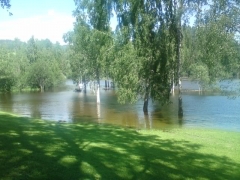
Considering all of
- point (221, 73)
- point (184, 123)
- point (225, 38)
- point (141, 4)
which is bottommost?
point (184, 123)

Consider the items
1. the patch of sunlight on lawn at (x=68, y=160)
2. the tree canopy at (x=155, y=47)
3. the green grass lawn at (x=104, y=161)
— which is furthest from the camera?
the tree canopy at (x=155, y=47)

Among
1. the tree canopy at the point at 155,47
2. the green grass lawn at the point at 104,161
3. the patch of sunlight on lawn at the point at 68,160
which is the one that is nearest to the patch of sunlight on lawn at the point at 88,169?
the green grass lawn at the point at 104,161

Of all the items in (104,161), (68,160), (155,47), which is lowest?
(104,161)

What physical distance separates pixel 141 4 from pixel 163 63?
20.4 feet

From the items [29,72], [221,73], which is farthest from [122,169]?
[29,72]

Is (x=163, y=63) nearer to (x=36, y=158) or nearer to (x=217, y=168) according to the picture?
(x=217, y=168)

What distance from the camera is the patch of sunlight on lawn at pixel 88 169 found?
747 cm

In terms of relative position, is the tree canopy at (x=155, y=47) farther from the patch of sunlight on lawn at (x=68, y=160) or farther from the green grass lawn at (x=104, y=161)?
the patch of sunlight on lawn at (x=68, y=160)

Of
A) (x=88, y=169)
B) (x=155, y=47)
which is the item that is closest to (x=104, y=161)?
(x=88, y=169)

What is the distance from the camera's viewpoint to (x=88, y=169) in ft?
25.6

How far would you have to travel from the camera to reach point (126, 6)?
28.3 meters

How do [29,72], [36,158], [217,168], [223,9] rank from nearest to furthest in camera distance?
[36,158]
[217,168]
[223,9]
[29,72]

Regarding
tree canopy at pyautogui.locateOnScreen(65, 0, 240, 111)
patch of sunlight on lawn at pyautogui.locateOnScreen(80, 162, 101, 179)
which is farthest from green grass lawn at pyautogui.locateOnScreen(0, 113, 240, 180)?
tree canopy at pyautogui.locateOnScreen(65, 0, 240, 111)

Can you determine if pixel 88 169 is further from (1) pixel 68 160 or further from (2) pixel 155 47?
(2) pixel 155 47
